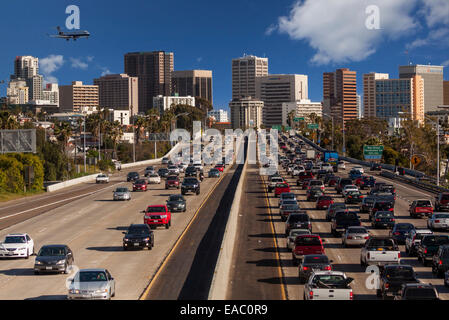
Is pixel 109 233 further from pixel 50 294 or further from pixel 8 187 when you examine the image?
pixel 8 187

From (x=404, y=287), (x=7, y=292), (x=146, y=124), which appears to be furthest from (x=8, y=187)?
(x=146, y=124)

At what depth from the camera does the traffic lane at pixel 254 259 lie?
26294 millimetres

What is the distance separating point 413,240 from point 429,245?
2.53 metres

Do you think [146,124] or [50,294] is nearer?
[50,294]

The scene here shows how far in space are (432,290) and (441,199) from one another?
3643 centimetres

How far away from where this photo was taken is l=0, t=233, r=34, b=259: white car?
36531mm

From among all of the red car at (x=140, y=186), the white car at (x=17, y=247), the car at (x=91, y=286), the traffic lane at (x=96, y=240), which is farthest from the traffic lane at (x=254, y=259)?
the red car at (x=140, y=186)

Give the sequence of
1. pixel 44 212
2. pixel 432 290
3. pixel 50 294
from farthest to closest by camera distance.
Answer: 1. pixel 44 212
2. pixel 50 294
3. pixel 432 290

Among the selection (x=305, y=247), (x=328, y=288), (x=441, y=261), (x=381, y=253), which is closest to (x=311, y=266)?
(x=381, y=253)

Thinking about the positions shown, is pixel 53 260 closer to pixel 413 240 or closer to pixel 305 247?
pixel 305 247

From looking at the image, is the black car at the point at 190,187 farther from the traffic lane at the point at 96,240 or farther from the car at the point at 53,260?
the car at the point at 53,260

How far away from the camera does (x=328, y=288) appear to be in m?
22.2

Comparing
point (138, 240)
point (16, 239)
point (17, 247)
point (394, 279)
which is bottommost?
point (17, 247)

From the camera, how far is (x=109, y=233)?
153 ft
